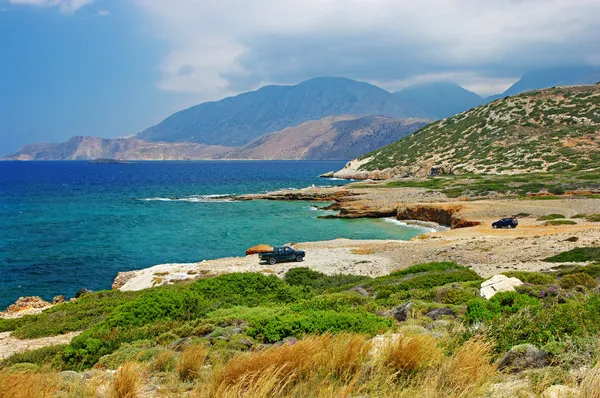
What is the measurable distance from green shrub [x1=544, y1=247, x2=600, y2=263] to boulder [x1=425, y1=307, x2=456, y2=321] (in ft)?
51.3

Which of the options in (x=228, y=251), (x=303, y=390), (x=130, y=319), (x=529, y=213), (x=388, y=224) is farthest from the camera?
(x=388, y=224)

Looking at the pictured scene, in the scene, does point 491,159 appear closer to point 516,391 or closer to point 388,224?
point 388,224

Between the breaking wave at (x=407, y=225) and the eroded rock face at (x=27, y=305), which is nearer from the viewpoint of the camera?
the eroded rock face at (x=27, y=305)

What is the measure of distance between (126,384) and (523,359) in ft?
16.9

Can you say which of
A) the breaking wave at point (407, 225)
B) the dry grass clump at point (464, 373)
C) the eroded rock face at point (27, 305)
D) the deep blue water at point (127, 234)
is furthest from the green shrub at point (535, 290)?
the breaking wave at point (407, 225)

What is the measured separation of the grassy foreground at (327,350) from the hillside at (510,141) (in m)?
81.3

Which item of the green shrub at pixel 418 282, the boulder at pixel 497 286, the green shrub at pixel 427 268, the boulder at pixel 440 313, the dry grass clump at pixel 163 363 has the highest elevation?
the dry grass clump at pixel 163 363

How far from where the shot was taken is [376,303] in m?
13.1

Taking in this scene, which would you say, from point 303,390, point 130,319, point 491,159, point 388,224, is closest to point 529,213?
point 388,224

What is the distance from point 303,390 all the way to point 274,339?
11.9ft

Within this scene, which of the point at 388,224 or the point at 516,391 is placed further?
the point at 388,224

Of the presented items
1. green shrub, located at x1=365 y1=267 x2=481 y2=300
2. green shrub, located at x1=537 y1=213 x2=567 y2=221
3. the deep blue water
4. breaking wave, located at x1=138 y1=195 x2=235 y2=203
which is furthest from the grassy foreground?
breaking wave, located at x1=138 y1=195 x2=235 y2=203

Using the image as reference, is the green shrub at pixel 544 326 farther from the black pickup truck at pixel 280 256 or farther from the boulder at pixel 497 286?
the black pickup truck at pixel 280 256

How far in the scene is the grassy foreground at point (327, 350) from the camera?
5246 mm
